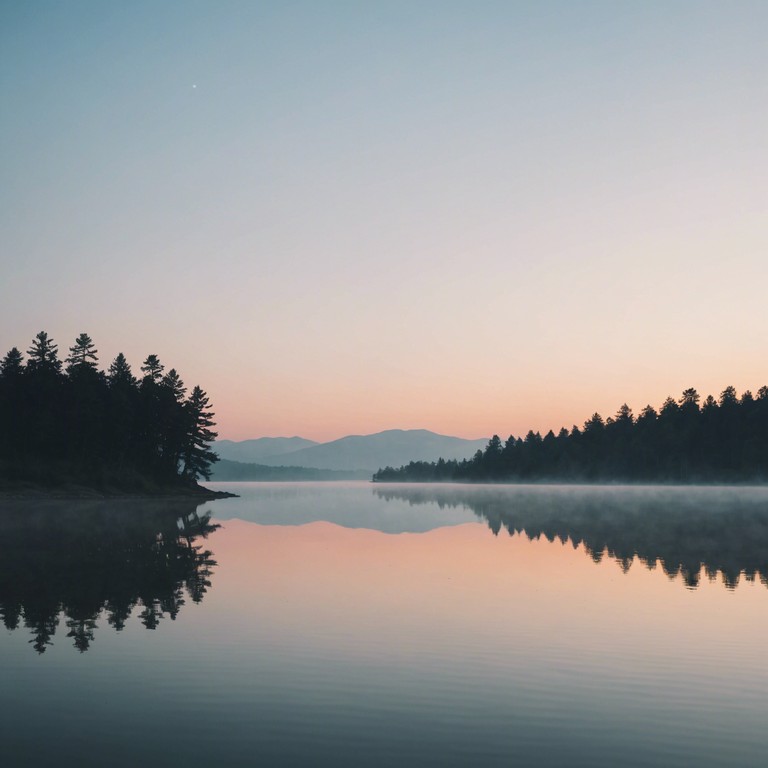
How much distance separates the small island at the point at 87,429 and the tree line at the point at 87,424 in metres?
0.16

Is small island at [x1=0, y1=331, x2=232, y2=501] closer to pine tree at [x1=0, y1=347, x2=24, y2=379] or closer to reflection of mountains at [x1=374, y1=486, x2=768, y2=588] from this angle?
pine tree at [x1=0, y1=347, x2=24, y2=379]

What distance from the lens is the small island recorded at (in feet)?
368

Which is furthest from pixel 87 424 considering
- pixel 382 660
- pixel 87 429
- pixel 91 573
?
pixel 382 660

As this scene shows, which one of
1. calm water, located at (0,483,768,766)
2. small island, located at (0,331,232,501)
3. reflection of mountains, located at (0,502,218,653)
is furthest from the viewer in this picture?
small island, located at (0,331,232,501)

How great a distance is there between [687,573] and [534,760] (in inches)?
1020

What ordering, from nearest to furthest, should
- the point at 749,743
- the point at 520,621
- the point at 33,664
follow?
1. the point at 749,743
2. the point at 33,664
3. the point at 520,621

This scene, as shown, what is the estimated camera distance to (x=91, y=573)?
3425 cm

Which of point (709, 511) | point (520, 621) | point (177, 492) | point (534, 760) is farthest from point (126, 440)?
point (534, 760)

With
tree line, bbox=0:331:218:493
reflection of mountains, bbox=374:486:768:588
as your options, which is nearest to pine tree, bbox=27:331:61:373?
tree line, bbox=0:331:218:493

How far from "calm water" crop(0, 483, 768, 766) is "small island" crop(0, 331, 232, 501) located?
7651cm

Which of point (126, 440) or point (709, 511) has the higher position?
point (126, 440)

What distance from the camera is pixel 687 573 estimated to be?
3556 centimetres

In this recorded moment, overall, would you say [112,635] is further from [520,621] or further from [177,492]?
[177,492]

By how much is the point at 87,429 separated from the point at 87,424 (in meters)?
0.81
